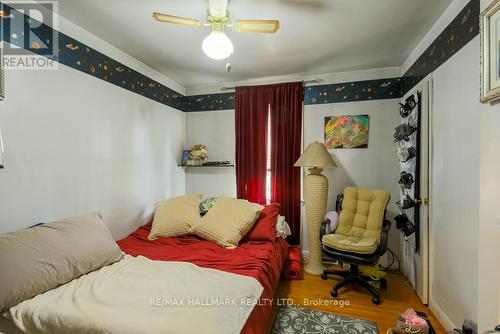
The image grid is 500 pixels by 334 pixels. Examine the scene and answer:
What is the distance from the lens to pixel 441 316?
1.86 meters

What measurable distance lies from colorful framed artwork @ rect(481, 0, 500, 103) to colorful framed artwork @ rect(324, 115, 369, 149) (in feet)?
5.54

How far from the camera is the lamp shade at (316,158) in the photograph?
261cm

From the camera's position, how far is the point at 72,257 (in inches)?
58.9

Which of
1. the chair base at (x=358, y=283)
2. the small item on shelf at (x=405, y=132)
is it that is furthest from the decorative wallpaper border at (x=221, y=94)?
the chair base at (x=358, y=283)

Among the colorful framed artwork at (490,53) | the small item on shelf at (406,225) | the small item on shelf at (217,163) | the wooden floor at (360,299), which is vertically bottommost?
the wooden floor at (360,299)

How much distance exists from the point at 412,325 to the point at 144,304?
4.82ft

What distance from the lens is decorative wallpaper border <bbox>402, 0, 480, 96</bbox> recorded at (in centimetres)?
149

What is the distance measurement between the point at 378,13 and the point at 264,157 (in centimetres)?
189

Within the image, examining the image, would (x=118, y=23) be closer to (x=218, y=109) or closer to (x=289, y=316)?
(x=218, y=109)

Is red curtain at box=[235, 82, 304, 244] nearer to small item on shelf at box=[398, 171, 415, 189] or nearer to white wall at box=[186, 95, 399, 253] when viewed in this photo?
white wall at box=[186, 95, 399, 253]

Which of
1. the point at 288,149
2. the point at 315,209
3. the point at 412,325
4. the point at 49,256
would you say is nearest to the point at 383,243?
the point at 315,209

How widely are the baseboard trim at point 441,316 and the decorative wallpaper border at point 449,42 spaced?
1.98 meters

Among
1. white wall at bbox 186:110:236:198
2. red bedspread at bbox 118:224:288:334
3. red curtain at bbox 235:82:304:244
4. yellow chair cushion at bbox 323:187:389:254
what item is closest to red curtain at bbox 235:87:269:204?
red curtain at bbox 235:82:304:244

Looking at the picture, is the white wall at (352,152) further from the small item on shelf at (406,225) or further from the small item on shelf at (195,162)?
the small item on shelf at (406,225)
